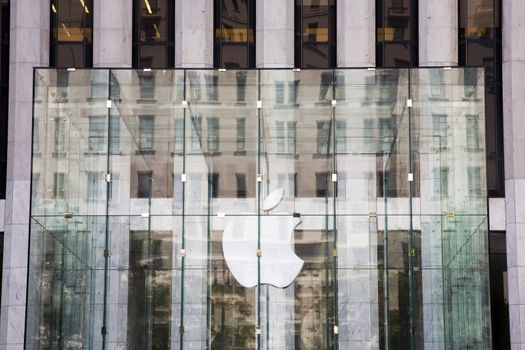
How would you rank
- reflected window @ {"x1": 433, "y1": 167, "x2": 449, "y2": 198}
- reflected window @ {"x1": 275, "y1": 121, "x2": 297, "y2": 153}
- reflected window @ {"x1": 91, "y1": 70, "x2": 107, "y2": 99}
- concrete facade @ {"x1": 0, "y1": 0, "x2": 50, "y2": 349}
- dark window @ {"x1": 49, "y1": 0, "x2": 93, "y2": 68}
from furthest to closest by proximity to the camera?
1. dark window @ {"x1": 49, "y1": 0, "x2": 93, "y2": 68}
2. concrete facade @ {"x1": 0, "y1": 0, "x2": 50, "y2": 349}
3. reflected window @ {"x1": 91, "y1": 70, "x2": 107, "y2": 99}
4. reflected window @ {"x1": 275, "y1": 121, "x2": 297, "y2": 153}
5. reflected window @ {"x1": 433, "y1": 167, "x2": 449, "y2": 198}

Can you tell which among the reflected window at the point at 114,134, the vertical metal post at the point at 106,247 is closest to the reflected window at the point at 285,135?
the reflected window at the point at 114,134

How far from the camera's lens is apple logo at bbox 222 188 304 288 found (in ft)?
102

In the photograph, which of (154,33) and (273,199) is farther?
(154,33)

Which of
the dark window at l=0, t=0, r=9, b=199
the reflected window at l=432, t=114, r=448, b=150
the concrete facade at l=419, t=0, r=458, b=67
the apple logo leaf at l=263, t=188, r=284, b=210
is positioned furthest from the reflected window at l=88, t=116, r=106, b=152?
the concrete facade at l=419, t=0, r=458, b=67

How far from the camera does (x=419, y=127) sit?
104 feet

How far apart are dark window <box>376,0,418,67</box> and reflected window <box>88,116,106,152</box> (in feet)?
51.6

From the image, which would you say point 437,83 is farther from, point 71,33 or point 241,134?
point 71,33

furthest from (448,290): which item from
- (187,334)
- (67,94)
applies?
(67,94)

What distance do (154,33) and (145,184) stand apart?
14.9m

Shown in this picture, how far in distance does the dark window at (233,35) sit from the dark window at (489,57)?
7.73 m

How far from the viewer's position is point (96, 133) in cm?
3188

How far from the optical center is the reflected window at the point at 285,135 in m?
31.6

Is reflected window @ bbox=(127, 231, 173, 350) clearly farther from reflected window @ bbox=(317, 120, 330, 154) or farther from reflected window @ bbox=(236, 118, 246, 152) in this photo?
reflected window @ bbox=(317, 120, 330, 154)

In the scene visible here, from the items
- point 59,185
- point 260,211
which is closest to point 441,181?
point 260,211
